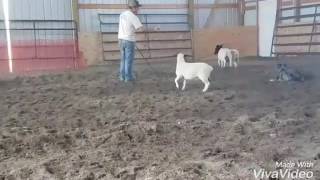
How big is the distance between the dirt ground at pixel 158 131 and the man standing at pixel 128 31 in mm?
612

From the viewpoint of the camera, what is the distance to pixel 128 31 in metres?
8.65

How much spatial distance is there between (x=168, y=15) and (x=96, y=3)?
243 centimetres

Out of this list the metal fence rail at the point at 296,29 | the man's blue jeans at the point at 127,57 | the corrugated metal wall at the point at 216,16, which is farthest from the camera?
the corrugated metal wall at the point at 216,16

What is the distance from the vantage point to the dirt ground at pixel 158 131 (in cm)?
360

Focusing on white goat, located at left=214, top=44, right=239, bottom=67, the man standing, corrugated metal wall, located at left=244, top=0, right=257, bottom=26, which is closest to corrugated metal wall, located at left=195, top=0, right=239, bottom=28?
corrugated metal wall, located at left=244, top=0, right=257, bottom=26

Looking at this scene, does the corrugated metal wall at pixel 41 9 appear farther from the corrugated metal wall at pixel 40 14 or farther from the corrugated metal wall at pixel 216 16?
the corrugated metal wall at pixel 216 16

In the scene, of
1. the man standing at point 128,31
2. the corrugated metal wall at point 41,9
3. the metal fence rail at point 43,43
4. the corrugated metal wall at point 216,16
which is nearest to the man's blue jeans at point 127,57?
the man standing at point 128,31

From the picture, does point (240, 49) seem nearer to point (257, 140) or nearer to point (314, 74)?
point (314, 74)

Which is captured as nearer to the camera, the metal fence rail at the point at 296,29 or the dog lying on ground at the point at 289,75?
the dog lying on ground at the point at 289,75

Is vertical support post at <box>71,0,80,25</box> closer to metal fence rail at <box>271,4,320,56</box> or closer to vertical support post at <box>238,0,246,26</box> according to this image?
vertical support post at <box>238,0,246,26</box>

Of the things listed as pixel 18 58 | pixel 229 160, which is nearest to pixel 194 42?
pixel 18 58

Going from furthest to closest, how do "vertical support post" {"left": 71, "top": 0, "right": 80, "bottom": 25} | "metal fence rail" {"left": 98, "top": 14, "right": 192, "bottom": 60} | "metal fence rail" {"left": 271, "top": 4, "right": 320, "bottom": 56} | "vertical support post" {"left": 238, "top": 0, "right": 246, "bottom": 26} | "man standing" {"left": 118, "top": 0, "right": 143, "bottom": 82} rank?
"vertical support post" {"left": 238, "top": 0, "right": 246, "bottom": 26}, "metal fence rail" {"left": 98, "top": 14, "right": 192, "bottom": 60}, "vertical support post" {"left": 71, "top": 0, "right": 80, "bottom": 25}, "metal fence rail" {"left": 271, "top": 4, "right": 320, "bottom": 56}, "man standing" {"left": 118, "top": 0, "right": 143, "bottom": 82}

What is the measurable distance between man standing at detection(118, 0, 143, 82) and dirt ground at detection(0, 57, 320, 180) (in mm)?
612

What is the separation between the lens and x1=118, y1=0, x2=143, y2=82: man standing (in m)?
8.53
